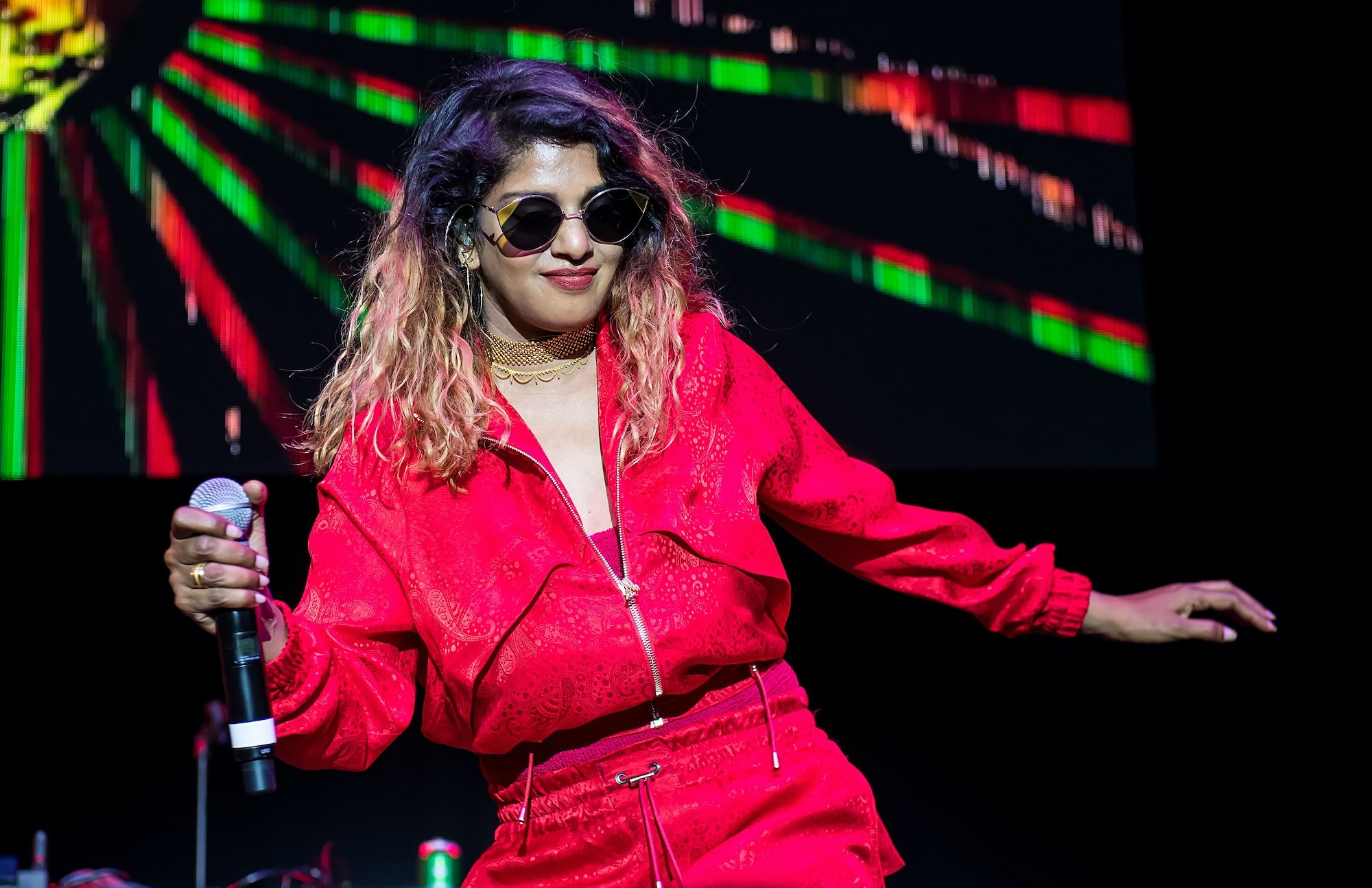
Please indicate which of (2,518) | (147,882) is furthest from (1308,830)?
(2,518)

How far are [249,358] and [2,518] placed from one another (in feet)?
2.61

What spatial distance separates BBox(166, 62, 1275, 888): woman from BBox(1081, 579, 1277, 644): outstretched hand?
0.08 metres

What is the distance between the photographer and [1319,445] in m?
3.38

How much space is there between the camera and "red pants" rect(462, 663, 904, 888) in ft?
4.28

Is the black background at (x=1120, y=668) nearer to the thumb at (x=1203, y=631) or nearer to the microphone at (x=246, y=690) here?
the thumb at (x=1203, y=631)

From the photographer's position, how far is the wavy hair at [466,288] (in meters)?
1.43

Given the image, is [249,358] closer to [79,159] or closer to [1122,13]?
[79,159]

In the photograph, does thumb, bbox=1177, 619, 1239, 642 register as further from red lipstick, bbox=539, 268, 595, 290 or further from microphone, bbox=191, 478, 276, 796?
microphone, bbox=191, 478, 276, 796

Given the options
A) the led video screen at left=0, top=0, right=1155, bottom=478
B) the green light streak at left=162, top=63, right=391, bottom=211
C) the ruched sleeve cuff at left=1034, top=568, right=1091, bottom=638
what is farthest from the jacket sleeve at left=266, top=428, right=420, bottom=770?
the green light streak at left=162, top=63, right=391, bottom=211

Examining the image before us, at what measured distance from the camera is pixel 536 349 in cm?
152

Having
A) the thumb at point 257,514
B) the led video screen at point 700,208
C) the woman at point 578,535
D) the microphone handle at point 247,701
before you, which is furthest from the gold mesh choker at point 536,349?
the led video screen at point 700,208

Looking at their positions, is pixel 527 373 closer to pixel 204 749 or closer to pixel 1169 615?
pixel 1169 615

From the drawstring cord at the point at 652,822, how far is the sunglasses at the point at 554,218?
0.59 metres

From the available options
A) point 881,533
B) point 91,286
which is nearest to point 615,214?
point 881,533
